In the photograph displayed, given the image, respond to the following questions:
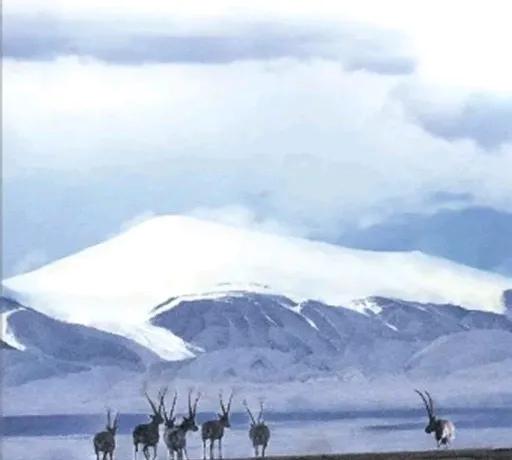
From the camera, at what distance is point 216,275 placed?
1025 centimetres

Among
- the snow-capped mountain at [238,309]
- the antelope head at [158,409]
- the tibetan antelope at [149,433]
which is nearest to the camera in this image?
the tibetan antelope at [149,433]

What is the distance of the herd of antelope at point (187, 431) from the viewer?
32.6ft

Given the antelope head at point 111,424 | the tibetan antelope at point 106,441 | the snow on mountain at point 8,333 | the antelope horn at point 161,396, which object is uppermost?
the snow on mountain at point 8,333

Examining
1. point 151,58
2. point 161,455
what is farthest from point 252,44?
point 161,455

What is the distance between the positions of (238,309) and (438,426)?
1401mm

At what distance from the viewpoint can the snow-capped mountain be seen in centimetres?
1012

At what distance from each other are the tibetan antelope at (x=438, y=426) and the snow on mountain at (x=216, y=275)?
63 centimetres

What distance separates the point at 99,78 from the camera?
10.3 metres

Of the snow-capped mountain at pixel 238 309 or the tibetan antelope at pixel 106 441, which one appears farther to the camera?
the snow-capped mountain at pixel 238 309

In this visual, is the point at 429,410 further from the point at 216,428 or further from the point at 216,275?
the point at 216,275

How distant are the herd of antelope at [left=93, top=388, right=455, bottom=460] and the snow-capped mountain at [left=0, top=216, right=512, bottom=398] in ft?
0.80

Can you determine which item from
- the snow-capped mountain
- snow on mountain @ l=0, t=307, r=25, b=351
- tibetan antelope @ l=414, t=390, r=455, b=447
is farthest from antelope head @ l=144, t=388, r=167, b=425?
tibetan antelope @ l=414, t=390, r=455, b=447

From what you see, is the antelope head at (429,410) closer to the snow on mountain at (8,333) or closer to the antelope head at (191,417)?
the antelope head at (191,417)

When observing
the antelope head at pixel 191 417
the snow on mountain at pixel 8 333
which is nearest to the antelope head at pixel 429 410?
the antelope head at pixel 191 417
